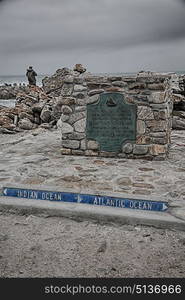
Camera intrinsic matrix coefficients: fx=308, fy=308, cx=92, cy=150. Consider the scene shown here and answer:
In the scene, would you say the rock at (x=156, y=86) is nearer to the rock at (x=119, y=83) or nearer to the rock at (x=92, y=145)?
the rock at (x=119, y=83)

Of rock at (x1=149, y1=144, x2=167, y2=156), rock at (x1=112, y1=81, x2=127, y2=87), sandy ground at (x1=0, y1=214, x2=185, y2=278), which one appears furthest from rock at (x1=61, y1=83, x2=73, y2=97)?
sandy ground at (x1=0, y1=214, x2=185, y2=278)

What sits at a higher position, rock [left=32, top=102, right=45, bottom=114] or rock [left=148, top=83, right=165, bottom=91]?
rock [left=148, top=83, right=165, bottom=91]

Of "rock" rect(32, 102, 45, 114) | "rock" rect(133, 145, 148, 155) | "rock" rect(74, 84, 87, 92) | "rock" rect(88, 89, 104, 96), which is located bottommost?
"rock" rect(133, 145, 148, 155)

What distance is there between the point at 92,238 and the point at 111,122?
119 inches

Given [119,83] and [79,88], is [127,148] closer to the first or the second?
[119,83]

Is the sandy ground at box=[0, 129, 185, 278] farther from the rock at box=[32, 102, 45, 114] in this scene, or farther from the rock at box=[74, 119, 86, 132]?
the rock at box=[32, 102, 45, 114]

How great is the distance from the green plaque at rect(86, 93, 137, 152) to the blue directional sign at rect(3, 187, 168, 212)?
227 centimetres

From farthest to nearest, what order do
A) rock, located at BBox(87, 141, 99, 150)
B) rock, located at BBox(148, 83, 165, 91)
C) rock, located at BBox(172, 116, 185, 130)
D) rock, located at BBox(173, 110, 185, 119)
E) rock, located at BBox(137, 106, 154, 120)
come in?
rock, located at BBox(173, 110, 185, 119)
rock, located at BBox(172, 116, 185, 130)
rock, located at BBox(87, 141, 99, 150)
rock, located at BBox(137, 106, 154, 120)
rock, located at BBox(148, 83, 165, 91)

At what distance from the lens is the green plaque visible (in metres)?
5.67

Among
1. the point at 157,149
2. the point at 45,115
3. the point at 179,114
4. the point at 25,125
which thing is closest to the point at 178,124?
the point at 179,114

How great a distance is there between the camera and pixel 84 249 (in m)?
2.93

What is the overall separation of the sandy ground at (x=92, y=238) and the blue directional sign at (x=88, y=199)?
0.80 ft

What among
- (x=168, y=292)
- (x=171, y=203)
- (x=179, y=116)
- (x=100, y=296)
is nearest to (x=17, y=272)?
(x=100, y=296)

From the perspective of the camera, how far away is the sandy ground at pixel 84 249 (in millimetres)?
2605
